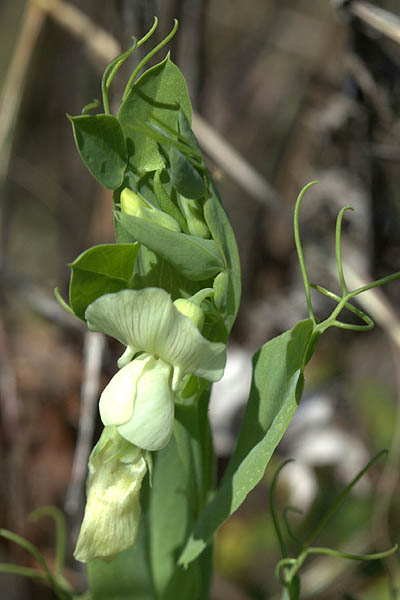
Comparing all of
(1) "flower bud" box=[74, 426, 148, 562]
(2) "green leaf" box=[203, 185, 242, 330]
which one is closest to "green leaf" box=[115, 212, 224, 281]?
(2) "green leaf" box=[203, 185, 242, 330]

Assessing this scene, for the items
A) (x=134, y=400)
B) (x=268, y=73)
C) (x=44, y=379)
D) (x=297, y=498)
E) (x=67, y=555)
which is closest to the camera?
(x=134, y=400)

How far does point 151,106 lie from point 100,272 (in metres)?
0.15

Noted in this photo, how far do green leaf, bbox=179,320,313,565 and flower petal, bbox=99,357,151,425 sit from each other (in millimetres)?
116

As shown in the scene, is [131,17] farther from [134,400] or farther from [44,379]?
[44,379]

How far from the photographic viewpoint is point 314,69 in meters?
1.71

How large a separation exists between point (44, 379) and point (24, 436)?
0.51ft

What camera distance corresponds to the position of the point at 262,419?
1.72ft

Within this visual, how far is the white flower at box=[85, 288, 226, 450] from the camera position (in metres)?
0.43

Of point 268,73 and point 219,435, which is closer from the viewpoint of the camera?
point 219,435

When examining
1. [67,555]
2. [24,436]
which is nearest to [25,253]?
[24,436]

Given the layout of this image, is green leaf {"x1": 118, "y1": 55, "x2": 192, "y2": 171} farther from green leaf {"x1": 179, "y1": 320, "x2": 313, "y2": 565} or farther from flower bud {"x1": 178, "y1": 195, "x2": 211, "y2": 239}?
green leaf {"x1": 179, "y1": 320, "x2": 313, "y2": 565}

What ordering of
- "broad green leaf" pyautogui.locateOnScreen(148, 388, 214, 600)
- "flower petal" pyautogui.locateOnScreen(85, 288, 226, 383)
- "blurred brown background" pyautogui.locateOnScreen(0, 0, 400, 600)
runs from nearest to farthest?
"flower petal" pyautogui.locateOnScreen(85, 288, 226, 383) → "broad green leaf" pyautogui.locateOnScreen(148, 388, 214, 600) → "blurred brown background" pyautogui.locateOnScreen(0, 0, 400, 600)

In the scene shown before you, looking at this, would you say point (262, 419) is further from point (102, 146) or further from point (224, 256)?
point (102, 146)

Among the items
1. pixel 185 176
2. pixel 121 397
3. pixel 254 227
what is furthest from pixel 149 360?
pixel 254 227
